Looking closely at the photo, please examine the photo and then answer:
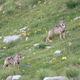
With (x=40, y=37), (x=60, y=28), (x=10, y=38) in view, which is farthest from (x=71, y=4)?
(x=10, y=38)

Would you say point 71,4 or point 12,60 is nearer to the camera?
point 12,60

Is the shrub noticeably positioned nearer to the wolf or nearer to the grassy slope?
the grassy slope

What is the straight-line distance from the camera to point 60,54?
26.8 ft

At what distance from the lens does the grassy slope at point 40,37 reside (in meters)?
7.05

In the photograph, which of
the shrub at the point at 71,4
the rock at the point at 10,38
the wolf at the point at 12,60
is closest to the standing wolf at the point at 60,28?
the rock at the point at 10,38

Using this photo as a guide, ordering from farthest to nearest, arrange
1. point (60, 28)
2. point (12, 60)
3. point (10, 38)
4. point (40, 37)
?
1. point (10, 38)
2. point (40, 37)
3. point (60, 28)
4. point (12, 60)

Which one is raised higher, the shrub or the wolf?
the shrub

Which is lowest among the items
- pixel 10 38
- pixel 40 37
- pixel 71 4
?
pixel 10 38

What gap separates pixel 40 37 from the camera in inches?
461

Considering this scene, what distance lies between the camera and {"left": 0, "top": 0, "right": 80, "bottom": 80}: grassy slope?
705 centimetres

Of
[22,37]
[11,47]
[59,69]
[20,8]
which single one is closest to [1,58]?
[11,47]

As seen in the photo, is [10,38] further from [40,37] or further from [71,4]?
[71,4]

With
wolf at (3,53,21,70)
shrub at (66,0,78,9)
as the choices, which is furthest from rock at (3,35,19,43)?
shrub at (66,0,78,9)

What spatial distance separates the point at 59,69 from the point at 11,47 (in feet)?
19.3
